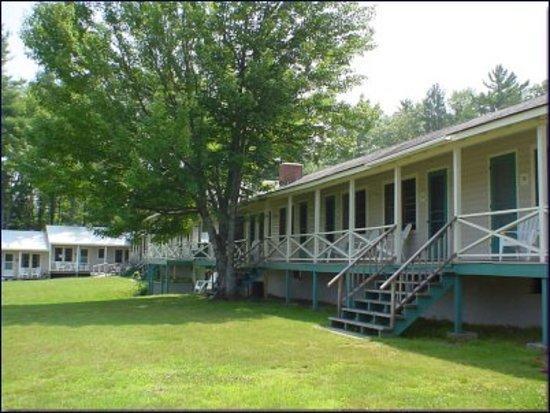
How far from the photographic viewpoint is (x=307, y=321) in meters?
14.4

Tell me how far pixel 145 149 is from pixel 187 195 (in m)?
3.26

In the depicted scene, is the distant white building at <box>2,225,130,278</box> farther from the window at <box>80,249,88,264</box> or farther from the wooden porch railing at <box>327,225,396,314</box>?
the wooden porch railing at <box>327,225,396,314</box>

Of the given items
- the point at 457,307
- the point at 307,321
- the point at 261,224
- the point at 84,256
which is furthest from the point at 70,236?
the point at 457,307

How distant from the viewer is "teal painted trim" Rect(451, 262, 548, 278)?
31.1ft

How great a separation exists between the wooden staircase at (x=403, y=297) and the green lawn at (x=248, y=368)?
1.62 feet

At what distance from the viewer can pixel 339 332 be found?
1200cm

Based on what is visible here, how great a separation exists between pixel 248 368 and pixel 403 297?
522 centimetres

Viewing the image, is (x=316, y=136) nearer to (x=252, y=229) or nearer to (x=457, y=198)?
(x=252, y=229)

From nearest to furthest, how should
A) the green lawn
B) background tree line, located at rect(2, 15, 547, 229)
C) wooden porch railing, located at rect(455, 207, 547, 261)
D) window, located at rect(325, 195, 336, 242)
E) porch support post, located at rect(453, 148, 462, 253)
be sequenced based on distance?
1. the green lawn
2. background tree line, located at rect(2, 15, 547, 229)
3. wooden porch railing, located at rect(455, 207, 547, 261)
4. porch support post, located at rect(453, 148, 462, 253)
5. window, located at rect(325, 195, 336, 242)

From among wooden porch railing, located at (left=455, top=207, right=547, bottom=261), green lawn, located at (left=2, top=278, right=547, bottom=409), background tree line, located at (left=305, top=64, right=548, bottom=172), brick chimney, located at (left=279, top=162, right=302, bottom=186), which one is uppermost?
background tree line, located at (left=305, top=64, right=548, bottom=172)

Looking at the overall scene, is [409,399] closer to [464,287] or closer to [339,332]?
[339,332]

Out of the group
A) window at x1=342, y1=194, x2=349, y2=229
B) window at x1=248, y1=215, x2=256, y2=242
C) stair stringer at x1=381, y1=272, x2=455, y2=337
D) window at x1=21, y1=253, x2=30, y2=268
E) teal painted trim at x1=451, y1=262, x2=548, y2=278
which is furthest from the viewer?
window at x1=21, y1=253, x2=30, y2=268

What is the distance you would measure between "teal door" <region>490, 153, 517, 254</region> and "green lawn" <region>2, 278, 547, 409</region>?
249 centimetres

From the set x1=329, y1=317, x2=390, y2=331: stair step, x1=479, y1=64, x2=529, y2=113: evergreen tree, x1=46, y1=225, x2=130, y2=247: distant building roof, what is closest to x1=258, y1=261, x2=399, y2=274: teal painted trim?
x1=329, y1=317, x2=390, y2=331: stair step
